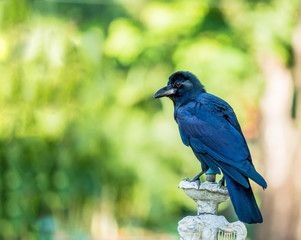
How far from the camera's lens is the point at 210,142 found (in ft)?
11.0

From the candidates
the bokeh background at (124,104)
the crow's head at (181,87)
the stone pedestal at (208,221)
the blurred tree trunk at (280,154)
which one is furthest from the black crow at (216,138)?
the blurred tree trunk at (280,154)

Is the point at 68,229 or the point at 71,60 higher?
the point at 71,60

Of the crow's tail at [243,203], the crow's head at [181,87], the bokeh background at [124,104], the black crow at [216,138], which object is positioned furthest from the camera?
the bokeh background at [124,104]

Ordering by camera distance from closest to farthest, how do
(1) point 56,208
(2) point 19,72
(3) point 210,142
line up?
1. (3) point 210,142
2. (2) point 19,72
3. (1) point 56,208

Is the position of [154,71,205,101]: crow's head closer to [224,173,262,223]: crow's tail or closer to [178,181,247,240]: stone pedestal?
[178,181,247,240]: stone pedestal

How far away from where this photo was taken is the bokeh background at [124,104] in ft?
26.8

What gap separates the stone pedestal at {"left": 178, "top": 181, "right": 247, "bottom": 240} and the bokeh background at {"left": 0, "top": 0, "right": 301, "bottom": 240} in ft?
14.6

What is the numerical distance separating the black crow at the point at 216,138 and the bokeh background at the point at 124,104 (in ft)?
13.8

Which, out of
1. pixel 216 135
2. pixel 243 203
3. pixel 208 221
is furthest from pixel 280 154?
pixel 243 203

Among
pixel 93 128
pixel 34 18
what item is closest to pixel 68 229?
pixel 93 128

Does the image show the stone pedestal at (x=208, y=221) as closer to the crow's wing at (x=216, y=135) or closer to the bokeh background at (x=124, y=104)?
the crow's wing at (x=216, y=135)

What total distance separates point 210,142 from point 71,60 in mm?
6368

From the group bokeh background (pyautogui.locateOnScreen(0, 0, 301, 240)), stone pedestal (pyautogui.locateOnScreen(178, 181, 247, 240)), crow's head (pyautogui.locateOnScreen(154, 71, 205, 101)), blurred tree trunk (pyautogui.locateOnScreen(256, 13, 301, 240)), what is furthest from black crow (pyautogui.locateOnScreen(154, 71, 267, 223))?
blurred tree trunk (pyautogui.locateOnScreen(256, 13, 301, 240))

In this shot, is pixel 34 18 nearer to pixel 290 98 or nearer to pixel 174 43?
pixel 174 43
